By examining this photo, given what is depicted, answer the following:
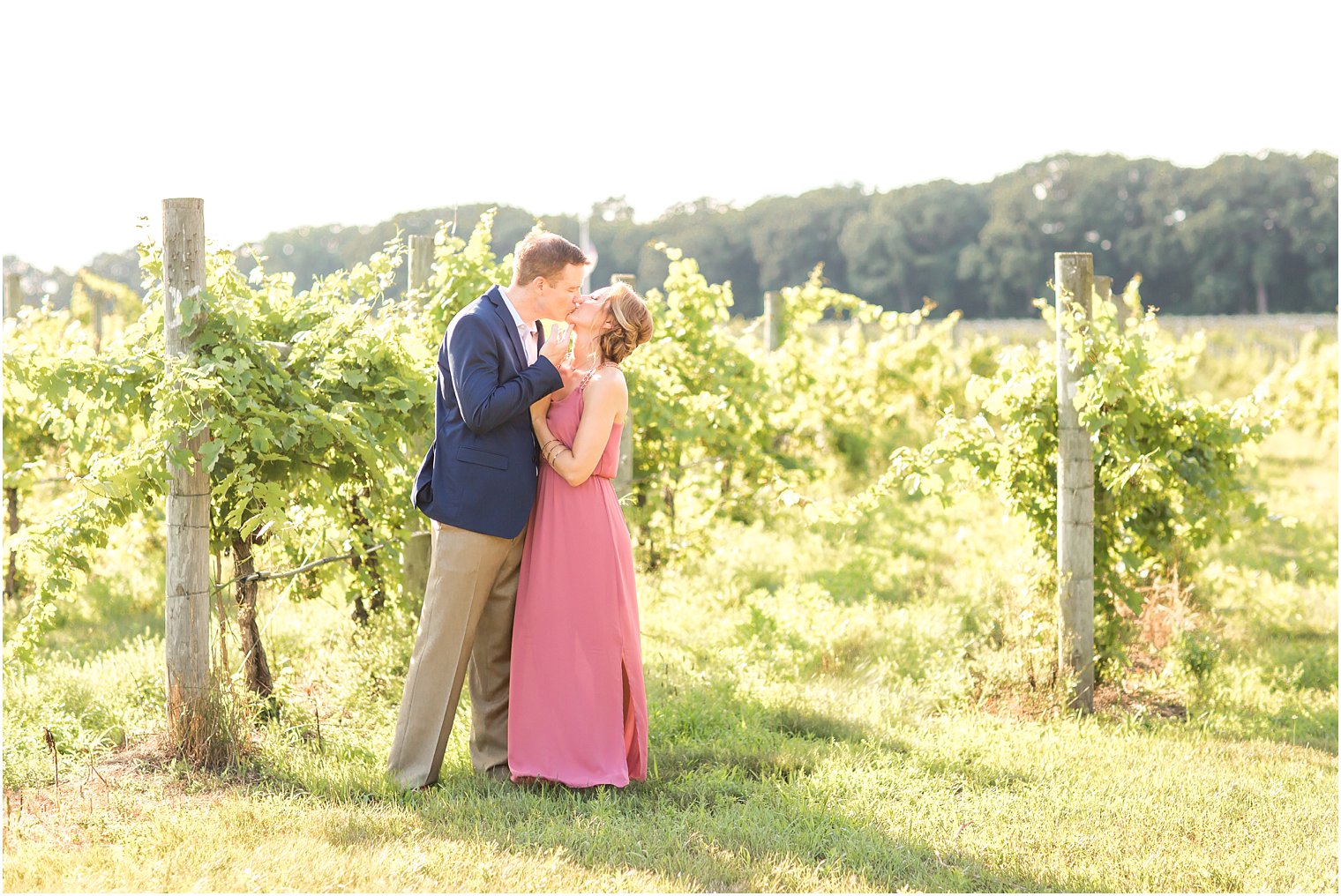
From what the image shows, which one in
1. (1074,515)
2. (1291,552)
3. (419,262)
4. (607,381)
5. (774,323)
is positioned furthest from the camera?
(774,323)

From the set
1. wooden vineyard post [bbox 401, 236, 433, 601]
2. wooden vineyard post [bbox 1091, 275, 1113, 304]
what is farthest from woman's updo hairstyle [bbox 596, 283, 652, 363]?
wooden vineyard post [bbox 1091, 275, 1113, 304]

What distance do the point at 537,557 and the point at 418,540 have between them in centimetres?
209

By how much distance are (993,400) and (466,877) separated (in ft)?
10.8

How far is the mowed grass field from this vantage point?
10.8 feet

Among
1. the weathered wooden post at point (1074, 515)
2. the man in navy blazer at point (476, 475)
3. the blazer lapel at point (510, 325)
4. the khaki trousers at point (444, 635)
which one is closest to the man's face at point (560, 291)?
the man in navy blazer at point (476, 475)

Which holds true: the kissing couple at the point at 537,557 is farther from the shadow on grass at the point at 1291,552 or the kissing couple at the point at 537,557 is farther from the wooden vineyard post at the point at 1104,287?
the shadow on grass at the point at 1291,552

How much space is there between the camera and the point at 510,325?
384 centimetres

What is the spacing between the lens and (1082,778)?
418 centimetres

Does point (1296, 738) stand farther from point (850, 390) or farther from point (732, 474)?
point (850, 390)

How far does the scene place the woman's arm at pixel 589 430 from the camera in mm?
3881

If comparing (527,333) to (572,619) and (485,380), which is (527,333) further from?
(572,619)

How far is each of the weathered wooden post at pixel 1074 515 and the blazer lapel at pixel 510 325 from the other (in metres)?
2.56

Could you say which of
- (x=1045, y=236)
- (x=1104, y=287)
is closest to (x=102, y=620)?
(x=1104, y=287)

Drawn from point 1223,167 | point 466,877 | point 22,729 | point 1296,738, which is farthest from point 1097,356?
point 1223,167
